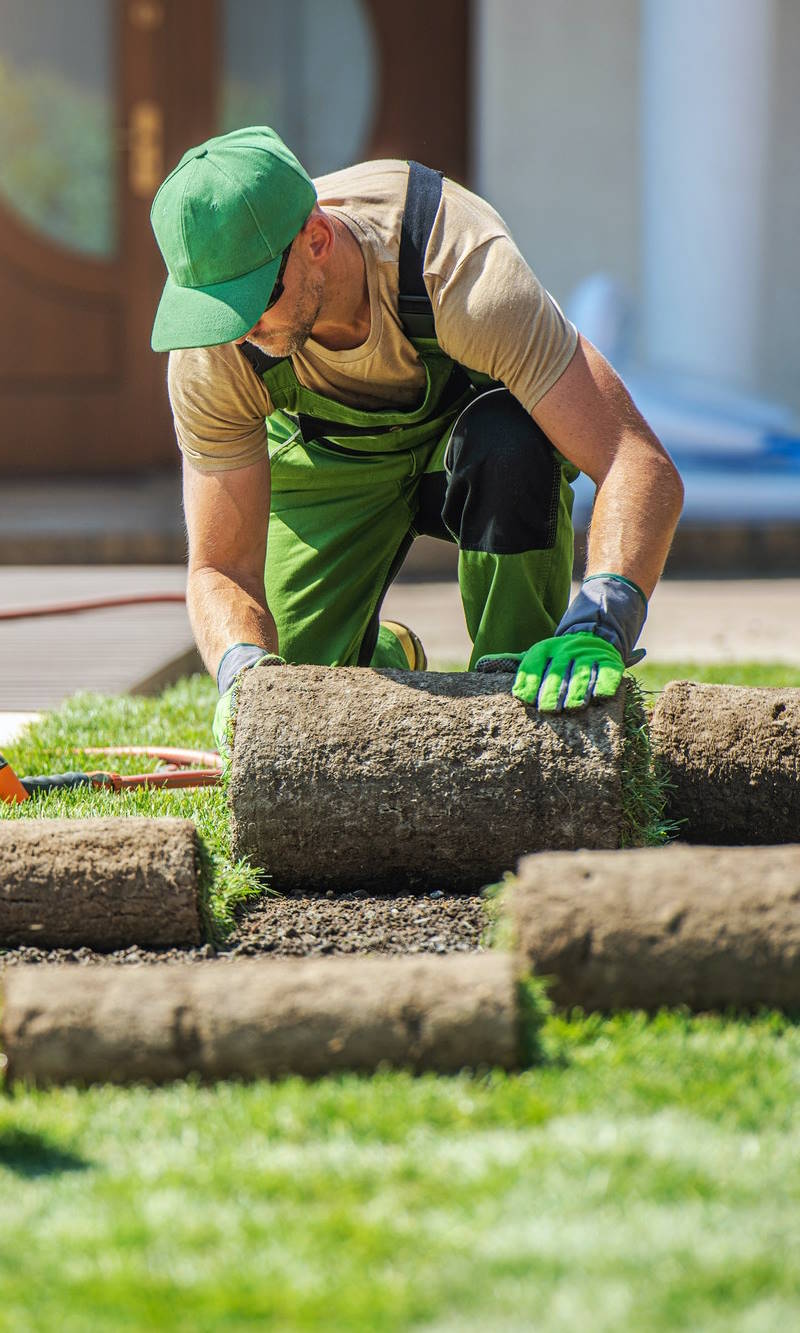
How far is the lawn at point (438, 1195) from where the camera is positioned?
1.40 meters

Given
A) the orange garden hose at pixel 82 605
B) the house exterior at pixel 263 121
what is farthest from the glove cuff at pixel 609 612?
the house exterior at pixel 263 121

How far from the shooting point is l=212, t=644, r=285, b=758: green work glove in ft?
8.84

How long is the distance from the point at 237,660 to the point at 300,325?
24.1 inches

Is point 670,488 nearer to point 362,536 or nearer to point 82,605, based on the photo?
point 362,536

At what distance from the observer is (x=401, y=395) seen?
318 centimetres

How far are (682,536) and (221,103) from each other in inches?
141

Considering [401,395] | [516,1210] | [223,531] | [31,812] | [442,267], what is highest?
[442,267]

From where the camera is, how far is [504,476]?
3016mm

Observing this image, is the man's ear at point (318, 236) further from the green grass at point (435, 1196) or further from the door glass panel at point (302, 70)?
the door glass panel at point (302, 70)

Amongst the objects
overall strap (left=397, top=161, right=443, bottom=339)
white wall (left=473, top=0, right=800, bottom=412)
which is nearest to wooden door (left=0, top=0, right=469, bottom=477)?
white wall (left=473, top=0, right=800, bottom=412)

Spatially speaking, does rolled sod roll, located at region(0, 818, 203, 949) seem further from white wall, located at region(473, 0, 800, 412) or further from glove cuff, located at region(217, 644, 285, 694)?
white wall, located at region(473, 0, 800, 412)

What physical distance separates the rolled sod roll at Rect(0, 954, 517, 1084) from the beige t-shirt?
50.2 inches

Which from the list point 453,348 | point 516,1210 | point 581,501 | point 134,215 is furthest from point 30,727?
point 134,215

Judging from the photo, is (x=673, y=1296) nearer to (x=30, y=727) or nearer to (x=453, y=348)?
(x=453, y=348)
